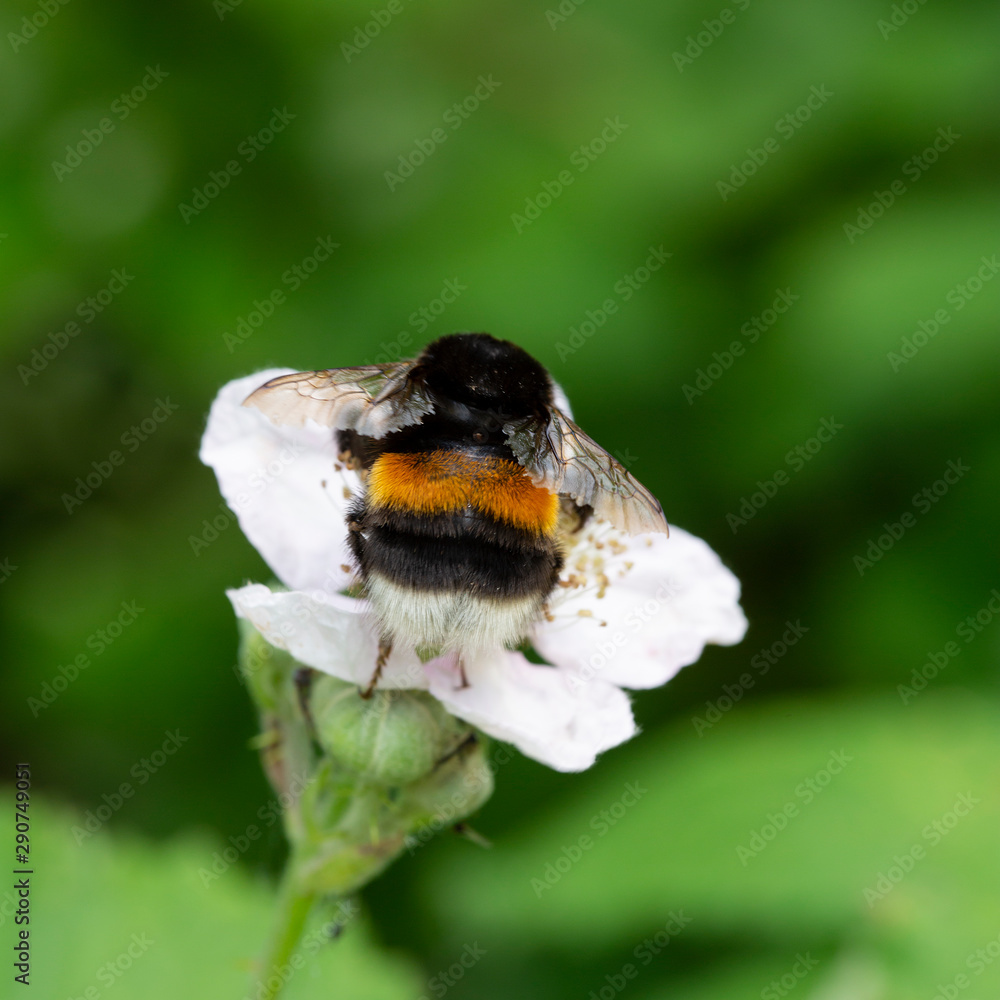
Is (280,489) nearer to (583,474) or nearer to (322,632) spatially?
(322,632)

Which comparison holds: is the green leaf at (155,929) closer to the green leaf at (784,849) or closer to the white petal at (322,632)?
the green leaf at (784,849)

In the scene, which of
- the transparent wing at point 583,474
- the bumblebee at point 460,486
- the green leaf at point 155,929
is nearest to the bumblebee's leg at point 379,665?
the bumblebee at point 460,486

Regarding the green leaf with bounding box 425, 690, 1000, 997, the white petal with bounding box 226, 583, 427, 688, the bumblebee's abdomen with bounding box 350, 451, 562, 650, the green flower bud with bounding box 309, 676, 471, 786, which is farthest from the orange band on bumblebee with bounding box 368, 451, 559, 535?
the green leaf with bounding box 425, 690, 1000, 997

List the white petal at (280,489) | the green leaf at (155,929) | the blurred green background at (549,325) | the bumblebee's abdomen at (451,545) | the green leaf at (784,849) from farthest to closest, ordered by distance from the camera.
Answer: the blurred green background at (549,325) → the green leaf at (784,849) → the green leaf at (155,929) → the white petal at (280,489) → the bumblebee's abdomen at (451,545)

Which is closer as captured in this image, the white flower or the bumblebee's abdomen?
the bumblebee's abdomen

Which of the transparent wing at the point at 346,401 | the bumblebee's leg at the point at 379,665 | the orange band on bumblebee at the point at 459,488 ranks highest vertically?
the transparent wing at the point at 346,401

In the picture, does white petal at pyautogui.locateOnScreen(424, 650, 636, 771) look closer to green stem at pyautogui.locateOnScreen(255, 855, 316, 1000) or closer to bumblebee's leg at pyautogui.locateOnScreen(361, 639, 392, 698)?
bumblebee's leg at pyautogui.locateOnScreen(361, 639, 392, 698)

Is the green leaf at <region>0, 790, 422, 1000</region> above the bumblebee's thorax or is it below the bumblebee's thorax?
below
